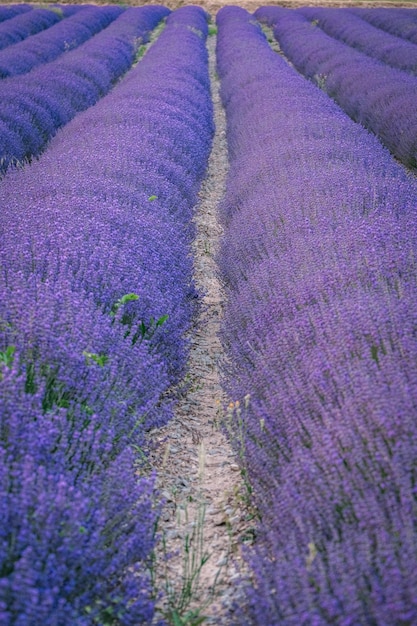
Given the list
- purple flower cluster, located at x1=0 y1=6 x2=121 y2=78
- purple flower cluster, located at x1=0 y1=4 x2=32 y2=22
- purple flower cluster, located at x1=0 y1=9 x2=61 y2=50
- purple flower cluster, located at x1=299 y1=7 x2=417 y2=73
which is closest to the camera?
purple flower cluster, located at x1=0 y1=6 x2=121 y2=78

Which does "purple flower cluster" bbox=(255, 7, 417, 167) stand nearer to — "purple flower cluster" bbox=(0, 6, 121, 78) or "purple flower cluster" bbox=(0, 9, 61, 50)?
"purple flower cluster" bbox=(0, 6, 121, 78)

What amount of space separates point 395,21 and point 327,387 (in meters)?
16.2

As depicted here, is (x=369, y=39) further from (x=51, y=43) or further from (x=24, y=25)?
(x=24, y=25)

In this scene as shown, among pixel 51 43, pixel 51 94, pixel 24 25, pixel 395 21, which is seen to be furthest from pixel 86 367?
pixel 395 21

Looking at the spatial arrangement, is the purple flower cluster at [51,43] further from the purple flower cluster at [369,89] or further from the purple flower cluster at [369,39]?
the purple flower cluster at [369,39]

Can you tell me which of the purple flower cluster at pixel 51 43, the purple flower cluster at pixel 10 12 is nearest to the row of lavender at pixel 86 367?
the purple flower cluster at pixel 51 43

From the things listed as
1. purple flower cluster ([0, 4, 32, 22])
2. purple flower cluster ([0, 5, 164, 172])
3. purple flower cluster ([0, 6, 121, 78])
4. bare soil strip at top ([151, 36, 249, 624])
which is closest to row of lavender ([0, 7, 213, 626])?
bare soil strip at top ([151, 36, 249, 624])

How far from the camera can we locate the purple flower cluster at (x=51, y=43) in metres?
10.3

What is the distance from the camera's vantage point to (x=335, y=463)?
1.76 metres

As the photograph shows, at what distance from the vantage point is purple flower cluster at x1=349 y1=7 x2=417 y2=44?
14633mm

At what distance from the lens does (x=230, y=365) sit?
282 centimetres

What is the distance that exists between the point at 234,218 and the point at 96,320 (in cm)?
191

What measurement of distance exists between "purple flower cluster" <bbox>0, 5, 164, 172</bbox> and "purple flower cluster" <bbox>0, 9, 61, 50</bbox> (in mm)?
2187

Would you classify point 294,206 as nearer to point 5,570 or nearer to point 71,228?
point 71,228
